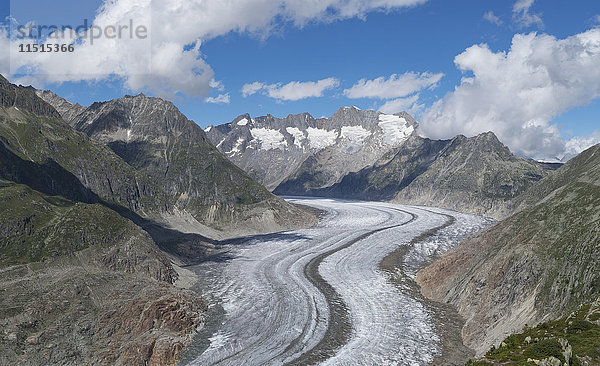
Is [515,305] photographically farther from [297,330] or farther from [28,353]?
[28,353]

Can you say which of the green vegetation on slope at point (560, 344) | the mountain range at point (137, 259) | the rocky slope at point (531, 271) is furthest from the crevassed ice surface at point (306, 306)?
the green vegetation on slope at point (560, 344)

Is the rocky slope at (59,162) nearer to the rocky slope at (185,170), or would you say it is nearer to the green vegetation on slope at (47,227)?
the rocky slope at (185,170)

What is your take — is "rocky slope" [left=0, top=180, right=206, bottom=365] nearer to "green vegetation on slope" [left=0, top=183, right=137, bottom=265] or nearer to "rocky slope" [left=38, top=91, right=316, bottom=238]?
"green vegetation on slope" [left=0, top=183, right=137, bottom=265]

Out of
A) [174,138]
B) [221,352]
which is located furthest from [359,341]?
[174,138]

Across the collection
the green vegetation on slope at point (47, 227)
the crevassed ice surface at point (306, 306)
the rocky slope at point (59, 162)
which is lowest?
the crevassed ice surface at point (306, 306)

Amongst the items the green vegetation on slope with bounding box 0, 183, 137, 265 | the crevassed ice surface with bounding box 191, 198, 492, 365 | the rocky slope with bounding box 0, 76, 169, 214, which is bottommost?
the crevassed ice surface with bounding box 191, 198, 492, 365

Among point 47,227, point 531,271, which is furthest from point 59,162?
point 531,271

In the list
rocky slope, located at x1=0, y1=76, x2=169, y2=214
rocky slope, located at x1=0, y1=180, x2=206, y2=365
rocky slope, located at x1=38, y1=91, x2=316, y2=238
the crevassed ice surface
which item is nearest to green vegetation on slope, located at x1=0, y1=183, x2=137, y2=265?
rocky slope, located at x1=0, y1=180, x2=206, y2=365
